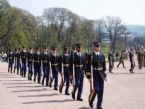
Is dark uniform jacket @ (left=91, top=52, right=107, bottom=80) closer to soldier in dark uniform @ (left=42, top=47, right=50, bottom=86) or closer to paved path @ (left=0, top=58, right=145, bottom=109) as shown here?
paved path @ (left=0, top=58, right=145, bottom=109)

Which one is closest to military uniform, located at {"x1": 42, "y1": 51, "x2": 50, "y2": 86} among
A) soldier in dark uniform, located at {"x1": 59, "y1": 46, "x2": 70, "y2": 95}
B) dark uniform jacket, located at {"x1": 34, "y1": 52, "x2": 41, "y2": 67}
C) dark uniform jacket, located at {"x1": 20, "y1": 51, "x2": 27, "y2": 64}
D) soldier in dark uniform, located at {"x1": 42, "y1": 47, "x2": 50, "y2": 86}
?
soldier in dark uniform, located at {"x1": 42, "y1": 47, "x2": 50, "y2": 86}

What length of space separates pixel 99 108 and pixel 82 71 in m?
2.64

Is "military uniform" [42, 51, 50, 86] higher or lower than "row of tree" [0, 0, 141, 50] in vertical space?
lower

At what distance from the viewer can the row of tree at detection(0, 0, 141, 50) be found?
82438 millimetres

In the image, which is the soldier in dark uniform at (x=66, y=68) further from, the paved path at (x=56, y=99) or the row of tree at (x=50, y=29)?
the row of tree at (x=50, y=29)

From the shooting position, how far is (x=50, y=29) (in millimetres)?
88375

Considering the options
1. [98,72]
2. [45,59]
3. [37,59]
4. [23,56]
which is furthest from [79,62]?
[23,56]

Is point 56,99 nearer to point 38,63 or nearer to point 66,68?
point 66,68

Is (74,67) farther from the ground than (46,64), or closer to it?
farther from the ground

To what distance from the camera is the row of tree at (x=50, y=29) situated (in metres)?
82.4

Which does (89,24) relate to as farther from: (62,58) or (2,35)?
(62,58)

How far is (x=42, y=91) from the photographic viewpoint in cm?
1967

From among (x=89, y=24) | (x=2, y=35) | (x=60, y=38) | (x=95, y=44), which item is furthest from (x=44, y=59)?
(x=89, y=24)

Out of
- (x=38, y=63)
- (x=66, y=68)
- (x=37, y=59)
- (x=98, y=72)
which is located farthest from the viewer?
(x=37, y=59)
